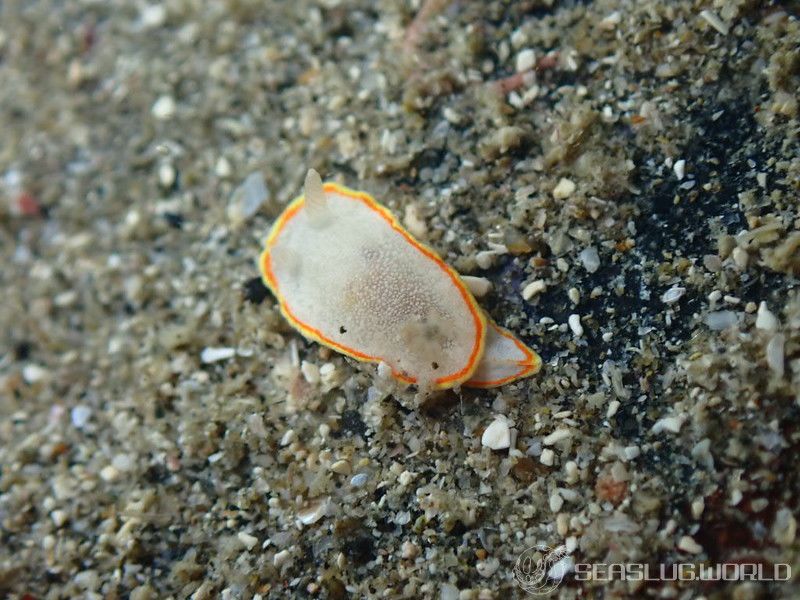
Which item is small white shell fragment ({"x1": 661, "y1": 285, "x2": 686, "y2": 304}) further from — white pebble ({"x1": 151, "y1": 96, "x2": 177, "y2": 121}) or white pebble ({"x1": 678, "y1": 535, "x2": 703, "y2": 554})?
white pebble ({"x1": 151, "y1": 96, "x2": 177, "y2": 121})

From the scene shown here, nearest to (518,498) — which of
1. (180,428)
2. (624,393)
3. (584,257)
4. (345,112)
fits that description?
(624,393)

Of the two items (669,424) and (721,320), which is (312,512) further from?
(721,320)

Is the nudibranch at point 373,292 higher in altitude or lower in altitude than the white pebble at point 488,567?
higher

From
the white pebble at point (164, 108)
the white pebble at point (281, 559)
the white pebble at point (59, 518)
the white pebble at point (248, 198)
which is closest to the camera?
the white pebble at point (281, 559)

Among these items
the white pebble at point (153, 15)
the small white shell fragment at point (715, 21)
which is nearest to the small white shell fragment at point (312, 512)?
the small white shell fragment at point (715, 21)

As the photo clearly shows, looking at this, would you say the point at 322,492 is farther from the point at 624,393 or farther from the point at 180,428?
the point at 624,393

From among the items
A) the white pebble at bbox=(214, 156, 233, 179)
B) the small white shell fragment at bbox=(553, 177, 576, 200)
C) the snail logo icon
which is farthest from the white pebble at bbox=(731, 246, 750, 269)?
the white pebble at bbox=(214, 156, 233, 179)

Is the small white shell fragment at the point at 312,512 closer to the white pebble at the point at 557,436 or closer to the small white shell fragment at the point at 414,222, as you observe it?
the white pebble at the point at 557,436

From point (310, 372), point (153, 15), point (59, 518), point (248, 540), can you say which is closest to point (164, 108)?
point (153, 15)
